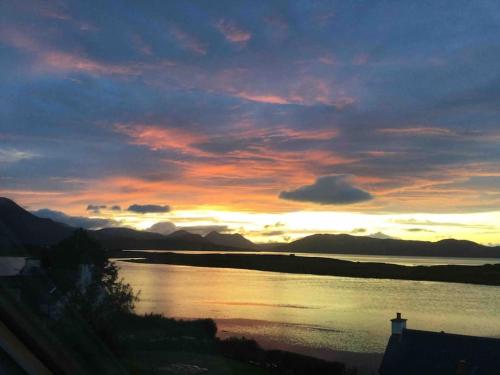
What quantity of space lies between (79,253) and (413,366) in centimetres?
682

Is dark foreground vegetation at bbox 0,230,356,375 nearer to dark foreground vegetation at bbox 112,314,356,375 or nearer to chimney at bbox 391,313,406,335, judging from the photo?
dark foreground vegetation at bbox 112,314,356,375

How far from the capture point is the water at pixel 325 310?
23500mm

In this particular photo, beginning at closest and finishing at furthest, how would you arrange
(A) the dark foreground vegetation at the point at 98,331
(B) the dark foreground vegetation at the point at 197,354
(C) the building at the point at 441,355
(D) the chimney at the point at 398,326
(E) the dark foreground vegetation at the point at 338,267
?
(A) the dark foreground vegetation at the point at 98,331, (C) the building at the point at 441,355, (B) the dark foreground vegetation at the point at 197,354, (D) the chimney at the point at 398,326, (E) the dark foreground vegetation at the point at 338,267

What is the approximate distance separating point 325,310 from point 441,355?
70.3ft

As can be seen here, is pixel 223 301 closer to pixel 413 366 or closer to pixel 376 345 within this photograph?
pixel 376 345

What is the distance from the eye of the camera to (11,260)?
7.32 feet

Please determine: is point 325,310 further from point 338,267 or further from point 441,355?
point 338,267

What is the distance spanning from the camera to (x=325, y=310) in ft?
105

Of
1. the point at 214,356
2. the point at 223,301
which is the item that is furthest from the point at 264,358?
the point at 223,301

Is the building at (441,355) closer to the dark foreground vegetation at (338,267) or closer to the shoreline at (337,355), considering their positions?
the shoreline at (337,355)

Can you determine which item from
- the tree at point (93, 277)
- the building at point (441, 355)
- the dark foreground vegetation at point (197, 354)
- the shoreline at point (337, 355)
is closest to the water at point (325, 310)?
the shoreline at point (337, 355)

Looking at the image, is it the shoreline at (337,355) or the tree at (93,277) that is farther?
the shoreline at (337,355)

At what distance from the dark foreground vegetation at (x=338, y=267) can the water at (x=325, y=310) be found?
50.9ft

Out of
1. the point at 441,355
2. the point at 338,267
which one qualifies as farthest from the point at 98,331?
the point at 338,267
